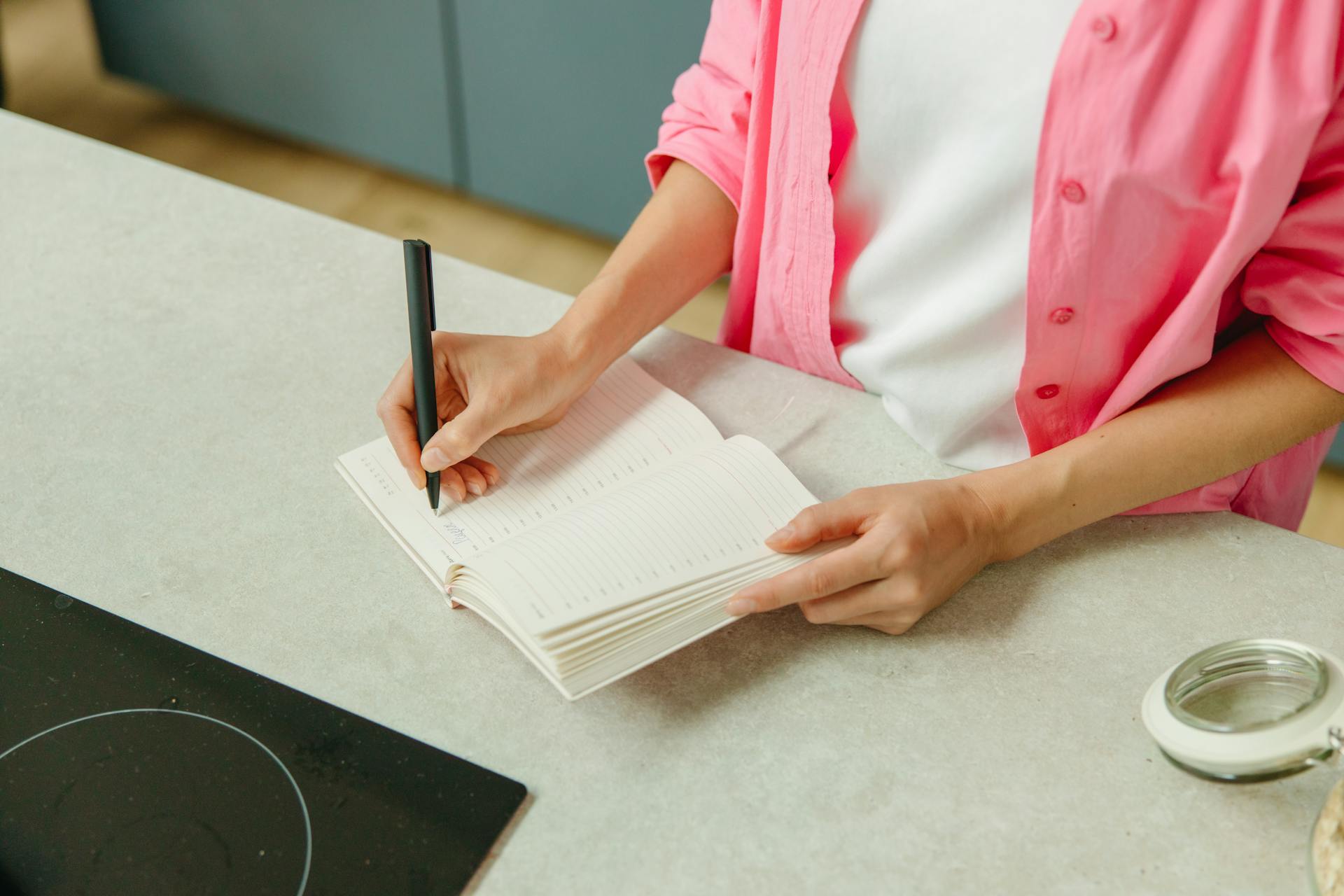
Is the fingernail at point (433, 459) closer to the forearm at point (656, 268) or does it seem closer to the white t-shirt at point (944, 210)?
the forearm at point (656, 268)

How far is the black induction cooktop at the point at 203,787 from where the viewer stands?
23.8 inches

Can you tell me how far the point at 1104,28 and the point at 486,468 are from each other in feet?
1.58

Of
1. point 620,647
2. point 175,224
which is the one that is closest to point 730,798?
point 620,647

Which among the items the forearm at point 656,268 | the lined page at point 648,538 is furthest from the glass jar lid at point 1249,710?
the forearm at point 656,268

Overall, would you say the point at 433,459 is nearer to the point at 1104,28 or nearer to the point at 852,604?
the point at 852,604

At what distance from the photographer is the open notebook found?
26.7 inches

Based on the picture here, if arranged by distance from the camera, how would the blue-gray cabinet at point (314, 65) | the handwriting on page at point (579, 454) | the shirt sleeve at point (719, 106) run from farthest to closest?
the blue-gray cabinet at point (314, 65)
the shirt sleeve at point (719, 106)
the handwriting on page at point (579, 454)

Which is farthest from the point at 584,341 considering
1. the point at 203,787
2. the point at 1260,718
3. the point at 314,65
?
the point at 314,65

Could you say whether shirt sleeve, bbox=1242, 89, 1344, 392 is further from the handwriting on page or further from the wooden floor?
the wooden floor

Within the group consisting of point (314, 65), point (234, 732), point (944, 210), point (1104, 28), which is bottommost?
point (314, 65)

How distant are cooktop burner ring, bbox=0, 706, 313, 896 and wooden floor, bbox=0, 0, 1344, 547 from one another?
64.3 inches

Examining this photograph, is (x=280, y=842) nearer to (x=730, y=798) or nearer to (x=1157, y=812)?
(x=730, y=798)

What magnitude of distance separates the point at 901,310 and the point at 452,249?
1.67 m

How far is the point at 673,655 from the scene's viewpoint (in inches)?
28.5
